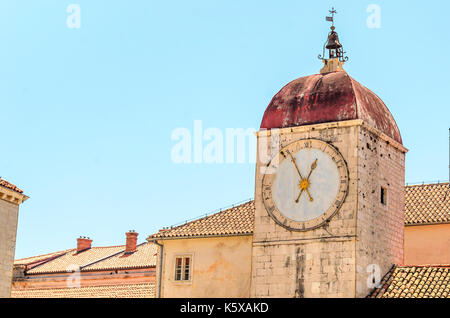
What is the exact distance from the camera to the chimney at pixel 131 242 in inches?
2458

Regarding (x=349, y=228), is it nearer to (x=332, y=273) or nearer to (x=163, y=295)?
(x=332, y=273)

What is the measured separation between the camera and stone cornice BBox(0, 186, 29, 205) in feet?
131

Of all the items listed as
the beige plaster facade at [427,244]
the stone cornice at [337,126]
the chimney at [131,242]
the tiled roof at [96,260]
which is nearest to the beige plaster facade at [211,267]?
the stone cornice at [337,126]

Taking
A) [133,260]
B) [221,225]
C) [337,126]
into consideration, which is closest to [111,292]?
[133,260]

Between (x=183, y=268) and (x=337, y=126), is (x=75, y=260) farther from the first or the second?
(x=337, y=126)

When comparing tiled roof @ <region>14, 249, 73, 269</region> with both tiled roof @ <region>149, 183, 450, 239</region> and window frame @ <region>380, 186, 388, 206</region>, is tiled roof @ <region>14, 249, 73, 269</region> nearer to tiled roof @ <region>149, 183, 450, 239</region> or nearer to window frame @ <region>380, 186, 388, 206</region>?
tiled roof @ <region>149, 183, 450, 239</region>

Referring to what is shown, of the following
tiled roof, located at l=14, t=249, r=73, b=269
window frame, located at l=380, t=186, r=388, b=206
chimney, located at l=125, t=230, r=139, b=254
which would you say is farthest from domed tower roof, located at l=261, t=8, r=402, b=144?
tiled roof, located at l=14, t=249, r=73, b=269

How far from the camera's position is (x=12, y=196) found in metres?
40.6

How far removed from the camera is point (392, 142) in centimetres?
3341

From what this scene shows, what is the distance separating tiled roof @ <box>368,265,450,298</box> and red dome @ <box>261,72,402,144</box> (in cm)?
508

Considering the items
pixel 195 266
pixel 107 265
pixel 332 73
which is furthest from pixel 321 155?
pixel 107 265

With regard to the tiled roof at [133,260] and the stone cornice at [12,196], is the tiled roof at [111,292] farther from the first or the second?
the stone cornice at [12,196]
